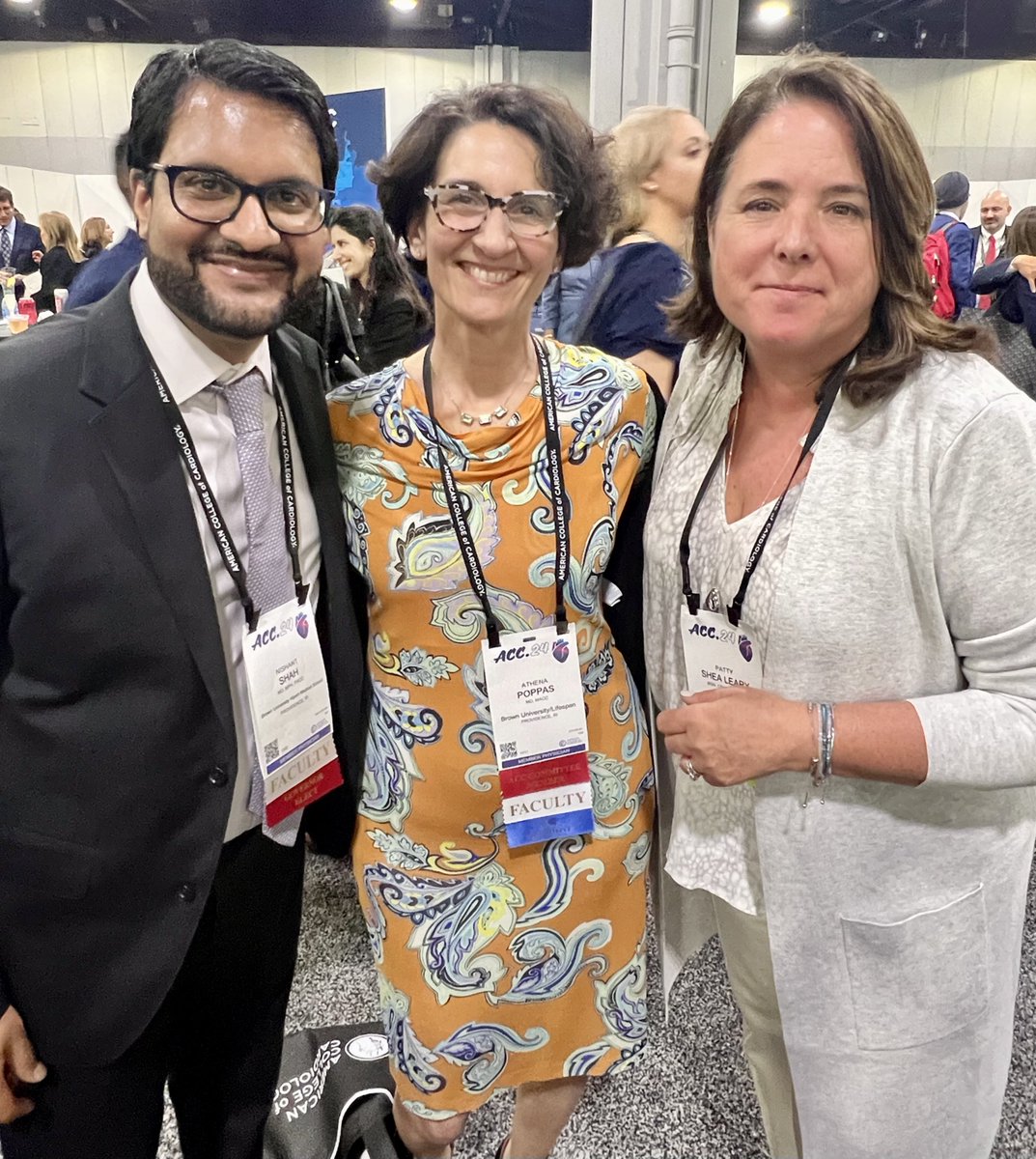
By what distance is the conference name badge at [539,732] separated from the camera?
50.9 inches

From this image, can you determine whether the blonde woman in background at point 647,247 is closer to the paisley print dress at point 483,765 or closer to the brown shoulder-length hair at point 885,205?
the paisley print dress at point 483,765

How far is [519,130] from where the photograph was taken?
4.28 ft

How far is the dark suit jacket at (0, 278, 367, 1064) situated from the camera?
987mm

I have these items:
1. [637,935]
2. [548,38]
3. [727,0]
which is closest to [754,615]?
[637,935]

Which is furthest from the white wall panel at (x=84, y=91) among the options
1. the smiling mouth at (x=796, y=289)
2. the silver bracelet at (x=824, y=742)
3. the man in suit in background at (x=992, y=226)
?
the silver bracelet at (x=824, y=742)

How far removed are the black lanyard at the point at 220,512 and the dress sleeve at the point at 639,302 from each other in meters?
1.16

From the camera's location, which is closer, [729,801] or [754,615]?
[754,615]

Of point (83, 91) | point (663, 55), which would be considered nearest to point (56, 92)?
point (83, 91)

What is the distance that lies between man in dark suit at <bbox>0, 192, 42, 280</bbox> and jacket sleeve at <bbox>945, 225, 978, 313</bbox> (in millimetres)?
6145

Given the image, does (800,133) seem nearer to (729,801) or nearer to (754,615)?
(754,615)

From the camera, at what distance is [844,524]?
1.03m

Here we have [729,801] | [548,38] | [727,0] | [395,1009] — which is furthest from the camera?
[548,38]

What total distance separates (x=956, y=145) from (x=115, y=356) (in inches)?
272

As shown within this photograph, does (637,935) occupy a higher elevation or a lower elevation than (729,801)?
lower
